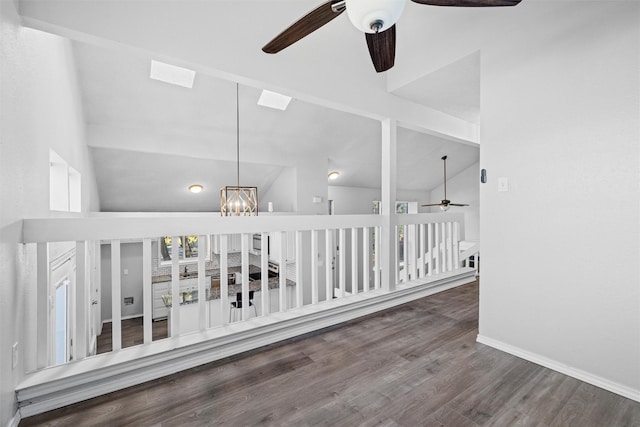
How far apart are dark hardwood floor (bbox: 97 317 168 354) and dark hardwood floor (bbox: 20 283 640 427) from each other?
13.1 feet

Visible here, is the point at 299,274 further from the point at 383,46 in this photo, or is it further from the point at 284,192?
the point at 284,192

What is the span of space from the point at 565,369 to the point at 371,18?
8.17 ft

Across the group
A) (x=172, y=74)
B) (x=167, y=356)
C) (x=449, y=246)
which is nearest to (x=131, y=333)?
(x=167, y=356)

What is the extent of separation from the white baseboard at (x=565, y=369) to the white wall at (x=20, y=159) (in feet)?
9.89

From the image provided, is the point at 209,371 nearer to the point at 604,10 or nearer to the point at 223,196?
the point at 223,196

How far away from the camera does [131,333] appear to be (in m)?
5.88

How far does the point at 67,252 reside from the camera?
3080 millimetres

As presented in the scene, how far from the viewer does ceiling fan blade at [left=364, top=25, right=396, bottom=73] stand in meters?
1.69

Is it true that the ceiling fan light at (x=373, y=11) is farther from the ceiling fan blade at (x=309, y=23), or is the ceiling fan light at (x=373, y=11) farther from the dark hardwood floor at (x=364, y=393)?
the dark hardwood floor at (x=364, y=393)

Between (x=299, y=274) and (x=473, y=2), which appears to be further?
(x=299, y=274)

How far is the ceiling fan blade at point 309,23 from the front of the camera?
1.48 meters

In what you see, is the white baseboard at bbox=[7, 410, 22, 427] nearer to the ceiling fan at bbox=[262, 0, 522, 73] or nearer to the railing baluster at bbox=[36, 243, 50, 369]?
the railing baluster at bbox=[36, 243, 50, 369]

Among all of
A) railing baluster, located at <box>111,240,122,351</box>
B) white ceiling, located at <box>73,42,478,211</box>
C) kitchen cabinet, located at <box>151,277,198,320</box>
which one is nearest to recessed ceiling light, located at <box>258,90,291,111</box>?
white ceiling, located at <box>73,42,478,211</box>

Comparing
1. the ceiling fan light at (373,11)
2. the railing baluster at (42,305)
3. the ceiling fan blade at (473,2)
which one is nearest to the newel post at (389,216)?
the ceiling fan blade at (473,2)
